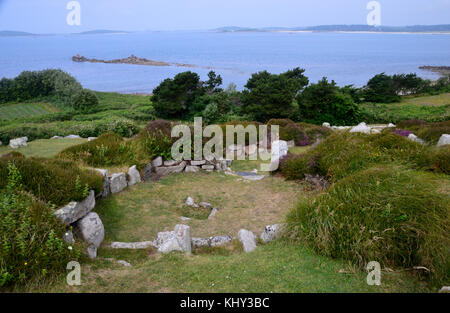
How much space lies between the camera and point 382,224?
587cm

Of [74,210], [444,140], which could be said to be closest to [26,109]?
[74,210]

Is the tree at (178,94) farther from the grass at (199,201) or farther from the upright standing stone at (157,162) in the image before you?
the grass at (199,201)

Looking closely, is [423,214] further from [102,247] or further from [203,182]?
[203,182]

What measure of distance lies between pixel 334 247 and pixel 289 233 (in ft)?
3.30

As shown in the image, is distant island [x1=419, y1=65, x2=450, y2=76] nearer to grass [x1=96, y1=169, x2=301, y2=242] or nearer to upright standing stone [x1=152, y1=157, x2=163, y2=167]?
grass [x1=96, y1=169, x2=301, y2=242]

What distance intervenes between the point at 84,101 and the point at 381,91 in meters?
42.5

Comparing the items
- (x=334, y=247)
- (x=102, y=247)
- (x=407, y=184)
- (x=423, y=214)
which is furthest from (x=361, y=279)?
(x=102, y=247)

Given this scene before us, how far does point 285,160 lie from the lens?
11695 millimetres

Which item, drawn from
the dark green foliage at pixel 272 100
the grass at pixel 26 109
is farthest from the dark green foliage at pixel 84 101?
the dark green foliage at pixel 272 100

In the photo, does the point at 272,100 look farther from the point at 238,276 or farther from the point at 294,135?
the point at 238,276

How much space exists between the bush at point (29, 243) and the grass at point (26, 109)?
4511 cm

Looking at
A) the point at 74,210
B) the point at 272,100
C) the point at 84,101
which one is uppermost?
the point at 84,101

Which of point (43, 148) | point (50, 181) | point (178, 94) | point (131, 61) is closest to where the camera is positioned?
point (50, 181)

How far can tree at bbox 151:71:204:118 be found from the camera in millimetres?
39312
